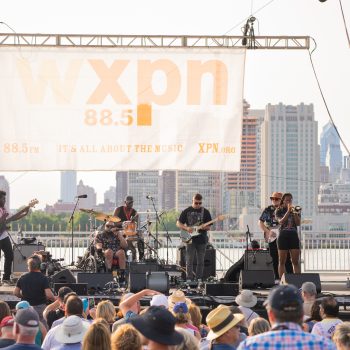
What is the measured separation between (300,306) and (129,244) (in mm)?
14569

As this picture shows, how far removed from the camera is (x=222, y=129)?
20766 millimetres

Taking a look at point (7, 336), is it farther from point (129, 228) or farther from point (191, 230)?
point (129, 228)

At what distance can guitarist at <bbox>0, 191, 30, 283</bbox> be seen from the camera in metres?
19.4

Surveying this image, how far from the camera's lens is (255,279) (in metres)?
18.3

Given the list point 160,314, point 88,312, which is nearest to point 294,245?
point 88,312

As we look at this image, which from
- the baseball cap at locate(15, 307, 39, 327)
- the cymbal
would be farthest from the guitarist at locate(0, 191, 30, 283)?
the baseball cap at locate(15, 307, 39, 327)

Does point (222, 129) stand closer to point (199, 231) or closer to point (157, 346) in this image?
point (199, 231)

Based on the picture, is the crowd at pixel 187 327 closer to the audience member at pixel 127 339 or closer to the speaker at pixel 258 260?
the audience member at pixel 127 339

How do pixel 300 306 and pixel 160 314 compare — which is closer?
pixel 300 306

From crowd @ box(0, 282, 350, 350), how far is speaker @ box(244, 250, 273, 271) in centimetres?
705

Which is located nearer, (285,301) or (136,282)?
(285,301)

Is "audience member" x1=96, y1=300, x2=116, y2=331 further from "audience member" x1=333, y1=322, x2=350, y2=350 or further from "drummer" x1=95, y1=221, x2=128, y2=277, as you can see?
"drummer" x1=95, y1=221, x2=128, y2=277

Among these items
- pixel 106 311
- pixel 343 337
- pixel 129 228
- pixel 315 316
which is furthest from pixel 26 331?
pixel 129 228

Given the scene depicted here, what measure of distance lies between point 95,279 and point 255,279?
260cm
